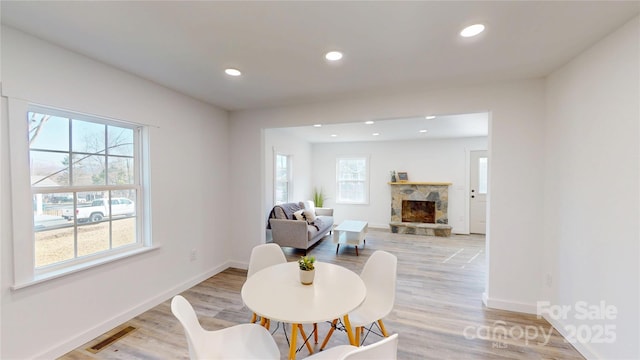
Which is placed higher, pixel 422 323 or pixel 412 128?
pixel 412 128

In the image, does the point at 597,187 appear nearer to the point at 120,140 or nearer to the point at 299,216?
the point at 299,216

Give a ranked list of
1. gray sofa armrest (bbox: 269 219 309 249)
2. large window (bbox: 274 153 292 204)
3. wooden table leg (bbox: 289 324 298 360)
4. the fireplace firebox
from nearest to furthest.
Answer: wooden table leg (bbox: 289 324 298 360), gray sofa armrest (bbox: 269 219 309 249), large window (bbox: 274 153 292 204), the fireplace firebox

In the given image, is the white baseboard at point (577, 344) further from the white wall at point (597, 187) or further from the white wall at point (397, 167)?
the white wall at point (397, 167)

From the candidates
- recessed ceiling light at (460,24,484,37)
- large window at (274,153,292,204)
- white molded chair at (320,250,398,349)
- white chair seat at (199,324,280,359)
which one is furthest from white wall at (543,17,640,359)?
large window at (274,153,292,204)

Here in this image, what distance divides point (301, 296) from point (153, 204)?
208cm

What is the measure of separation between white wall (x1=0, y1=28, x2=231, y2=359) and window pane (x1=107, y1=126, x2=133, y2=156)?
20 cm

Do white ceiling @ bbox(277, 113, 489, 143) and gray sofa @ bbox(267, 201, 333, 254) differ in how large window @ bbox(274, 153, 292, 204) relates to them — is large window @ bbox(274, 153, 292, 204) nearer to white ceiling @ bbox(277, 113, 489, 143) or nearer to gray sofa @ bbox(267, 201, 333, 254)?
white ceiling @ bbox(277, 113, 489, 143)

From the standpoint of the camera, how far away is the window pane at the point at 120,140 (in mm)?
2414

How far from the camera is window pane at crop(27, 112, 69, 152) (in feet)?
6.12

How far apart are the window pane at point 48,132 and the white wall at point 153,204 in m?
0.16

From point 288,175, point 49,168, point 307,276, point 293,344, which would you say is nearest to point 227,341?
point 293,344

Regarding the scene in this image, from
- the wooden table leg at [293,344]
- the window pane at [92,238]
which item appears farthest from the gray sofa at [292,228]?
the wooden table leg at [293,344]

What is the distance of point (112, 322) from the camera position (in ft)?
7.45

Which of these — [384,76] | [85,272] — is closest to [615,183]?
[384,76]
